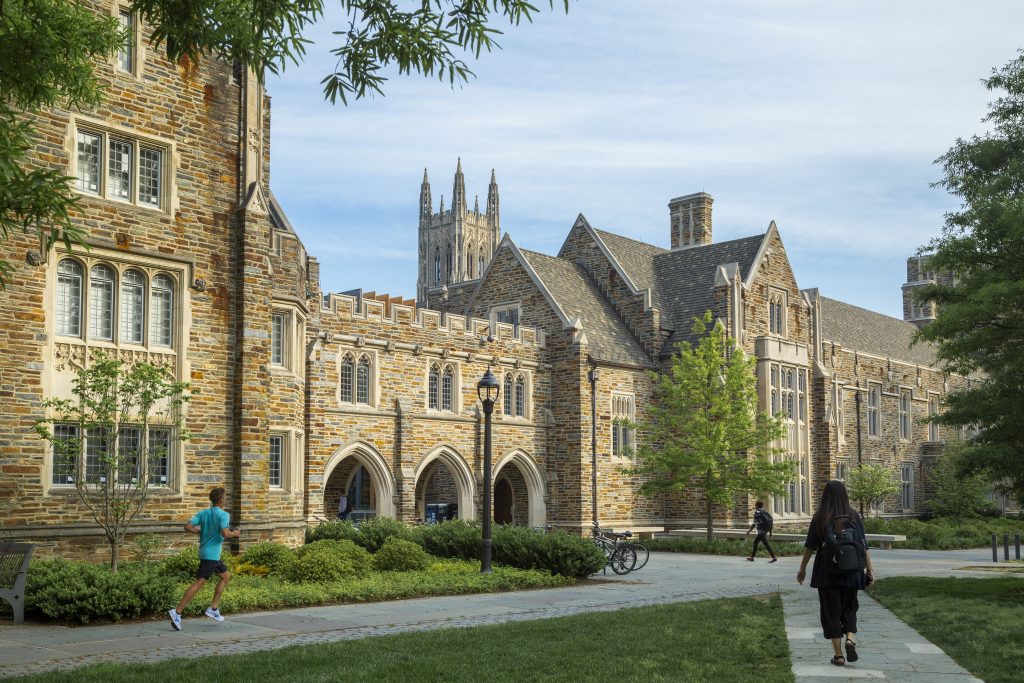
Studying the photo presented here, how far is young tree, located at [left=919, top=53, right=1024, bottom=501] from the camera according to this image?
18469mm

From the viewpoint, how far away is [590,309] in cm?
3884

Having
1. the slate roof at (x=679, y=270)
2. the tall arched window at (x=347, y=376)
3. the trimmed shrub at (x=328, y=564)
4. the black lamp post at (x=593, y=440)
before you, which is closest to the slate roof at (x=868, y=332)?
the slate roof at (x=679, y=270)

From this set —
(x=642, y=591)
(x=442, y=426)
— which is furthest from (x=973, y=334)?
(x=442, y=426)

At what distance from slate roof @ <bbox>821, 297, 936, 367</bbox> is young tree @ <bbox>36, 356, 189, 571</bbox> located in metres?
38.2

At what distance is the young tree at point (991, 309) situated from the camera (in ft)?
60.6

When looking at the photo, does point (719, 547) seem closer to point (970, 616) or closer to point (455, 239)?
point (970, 616)

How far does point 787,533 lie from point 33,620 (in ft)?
94.3

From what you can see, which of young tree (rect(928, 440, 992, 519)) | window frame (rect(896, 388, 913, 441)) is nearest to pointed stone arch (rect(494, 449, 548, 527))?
young tree (rect(928, 440, 992, 519))

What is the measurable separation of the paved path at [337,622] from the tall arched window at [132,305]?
6.38 meters

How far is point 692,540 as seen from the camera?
32500 mm

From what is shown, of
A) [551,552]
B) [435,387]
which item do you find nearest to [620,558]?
[551,552]

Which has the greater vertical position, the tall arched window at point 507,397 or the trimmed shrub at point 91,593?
the tall arched window at point 507,397

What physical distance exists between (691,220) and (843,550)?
3697cm

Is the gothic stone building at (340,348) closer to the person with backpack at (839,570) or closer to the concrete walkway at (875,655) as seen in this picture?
the concrete walkway at (875,655)
